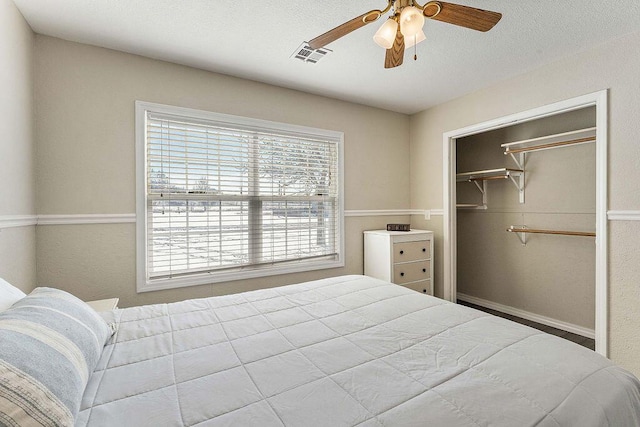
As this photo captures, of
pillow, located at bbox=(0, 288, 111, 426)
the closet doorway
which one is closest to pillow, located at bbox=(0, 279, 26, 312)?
pillow, located at bbox=(0, 288, 111, 426)

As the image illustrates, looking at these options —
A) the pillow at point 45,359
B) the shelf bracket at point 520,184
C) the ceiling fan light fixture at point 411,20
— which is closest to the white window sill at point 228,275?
the pillow at point 45,359

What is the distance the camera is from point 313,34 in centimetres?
214

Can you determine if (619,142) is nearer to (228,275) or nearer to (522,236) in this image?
(522,236)

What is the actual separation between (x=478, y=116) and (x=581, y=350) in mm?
2606

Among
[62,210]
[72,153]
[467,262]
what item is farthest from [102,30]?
[467,262]

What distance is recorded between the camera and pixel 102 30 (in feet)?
6.78

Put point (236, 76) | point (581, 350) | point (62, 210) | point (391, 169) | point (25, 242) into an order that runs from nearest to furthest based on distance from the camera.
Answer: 1. point (581, 350)
2. point (25, 242)
3. point (62, 210)
4. point (236, 76)
5. point (391, 169)

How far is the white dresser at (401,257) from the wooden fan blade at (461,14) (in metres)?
2.07

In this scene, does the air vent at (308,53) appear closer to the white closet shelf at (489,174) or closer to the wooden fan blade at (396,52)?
the wooden fan blade at (396,52)

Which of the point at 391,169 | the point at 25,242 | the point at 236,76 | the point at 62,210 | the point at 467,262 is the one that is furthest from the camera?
the point at 467,262

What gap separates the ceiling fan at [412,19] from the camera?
1375 mm

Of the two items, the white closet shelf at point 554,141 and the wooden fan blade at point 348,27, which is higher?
the wooden fan blade at point 348,27

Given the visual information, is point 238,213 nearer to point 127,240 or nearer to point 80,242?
point 127,240


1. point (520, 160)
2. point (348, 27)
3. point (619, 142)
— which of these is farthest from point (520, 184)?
point (348, 27)
